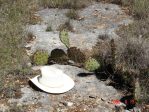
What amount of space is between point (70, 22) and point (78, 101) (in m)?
4.16

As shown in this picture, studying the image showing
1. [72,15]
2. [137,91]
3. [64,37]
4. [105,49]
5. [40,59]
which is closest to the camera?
[137,91]

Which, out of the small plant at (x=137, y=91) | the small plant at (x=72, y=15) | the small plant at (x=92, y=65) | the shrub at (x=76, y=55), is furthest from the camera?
the small plant at (x=72, y=15)

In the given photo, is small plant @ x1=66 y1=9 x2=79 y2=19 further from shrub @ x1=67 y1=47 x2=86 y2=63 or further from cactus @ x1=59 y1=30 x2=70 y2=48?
shrub @ x1=67 y1=47 x2=86 y2=63

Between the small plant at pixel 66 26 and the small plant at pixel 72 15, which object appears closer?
the small plant at pixel 66 26

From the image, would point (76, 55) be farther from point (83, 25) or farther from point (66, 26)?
point (83, 25)

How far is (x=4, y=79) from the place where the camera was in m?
8.30

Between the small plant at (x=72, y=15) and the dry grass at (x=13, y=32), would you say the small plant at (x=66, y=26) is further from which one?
the dry grass at (x=13, y=32)

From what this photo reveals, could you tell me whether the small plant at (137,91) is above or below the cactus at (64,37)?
below

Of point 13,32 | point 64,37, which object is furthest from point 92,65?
point 13,32

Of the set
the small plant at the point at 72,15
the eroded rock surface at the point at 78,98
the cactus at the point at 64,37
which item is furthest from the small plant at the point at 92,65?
the small plant at the point at 72,15

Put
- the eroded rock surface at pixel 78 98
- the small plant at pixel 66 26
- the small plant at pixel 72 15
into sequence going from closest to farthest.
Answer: the eroded rock surface at pixel 78 98
the small plant at pixel 66 26
the small plant at pixel 72 15

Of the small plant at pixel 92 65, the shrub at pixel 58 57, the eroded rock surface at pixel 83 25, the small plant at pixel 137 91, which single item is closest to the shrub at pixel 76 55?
the shrub at pixel 58 57

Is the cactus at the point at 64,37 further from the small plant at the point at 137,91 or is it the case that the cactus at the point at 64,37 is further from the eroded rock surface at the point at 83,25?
the small plant at the point at 137,91

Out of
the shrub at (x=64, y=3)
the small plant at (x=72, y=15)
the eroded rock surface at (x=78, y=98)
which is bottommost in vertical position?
the eroded rock surface at (x=78, y=98)
